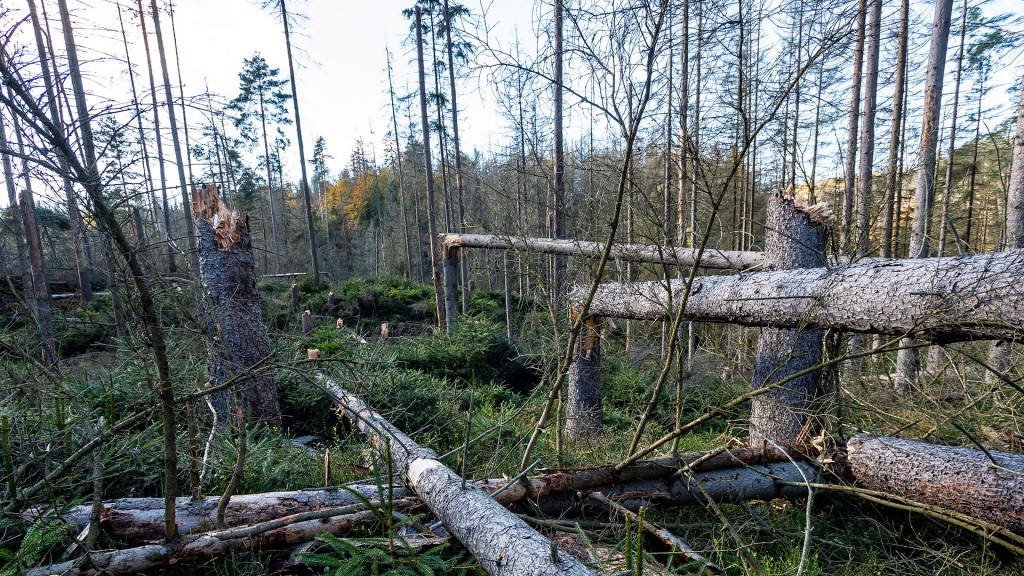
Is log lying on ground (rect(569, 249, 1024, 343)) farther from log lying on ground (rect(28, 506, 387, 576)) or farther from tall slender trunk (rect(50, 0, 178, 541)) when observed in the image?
tall slender trunk (rect(50, 0, 178, 541))

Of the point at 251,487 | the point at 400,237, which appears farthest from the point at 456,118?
the point at 400,237

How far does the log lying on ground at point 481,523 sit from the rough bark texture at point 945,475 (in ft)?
9.22

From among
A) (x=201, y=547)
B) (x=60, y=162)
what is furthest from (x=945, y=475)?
(x=60, y=162)

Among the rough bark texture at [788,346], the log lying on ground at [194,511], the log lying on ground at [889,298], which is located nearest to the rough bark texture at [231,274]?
the log lying on ground at [194,511]

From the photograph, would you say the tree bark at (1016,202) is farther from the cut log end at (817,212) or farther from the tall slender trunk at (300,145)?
the tall slender trunk at (300,145)

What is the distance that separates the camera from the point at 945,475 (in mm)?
3170

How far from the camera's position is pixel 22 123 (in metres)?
1.63

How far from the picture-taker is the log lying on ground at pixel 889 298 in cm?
260

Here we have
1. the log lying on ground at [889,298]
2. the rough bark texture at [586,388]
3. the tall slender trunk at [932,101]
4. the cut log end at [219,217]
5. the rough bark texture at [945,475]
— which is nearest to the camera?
the log lying on ground at [889,298]

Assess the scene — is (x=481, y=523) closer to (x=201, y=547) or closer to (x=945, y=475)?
(x=201, y=547)

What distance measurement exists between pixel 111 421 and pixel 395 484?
178 cm

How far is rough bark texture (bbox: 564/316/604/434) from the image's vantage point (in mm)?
6199

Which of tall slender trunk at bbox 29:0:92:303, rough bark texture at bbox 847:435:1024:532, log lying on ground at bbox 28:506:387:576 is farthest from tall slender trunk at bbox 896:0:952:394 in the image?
tall slender trunk at bbox 29:0:92:303

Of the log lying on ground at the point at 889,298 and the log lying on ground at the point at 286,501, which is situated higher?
the log lying on ground at the point at 889,298
